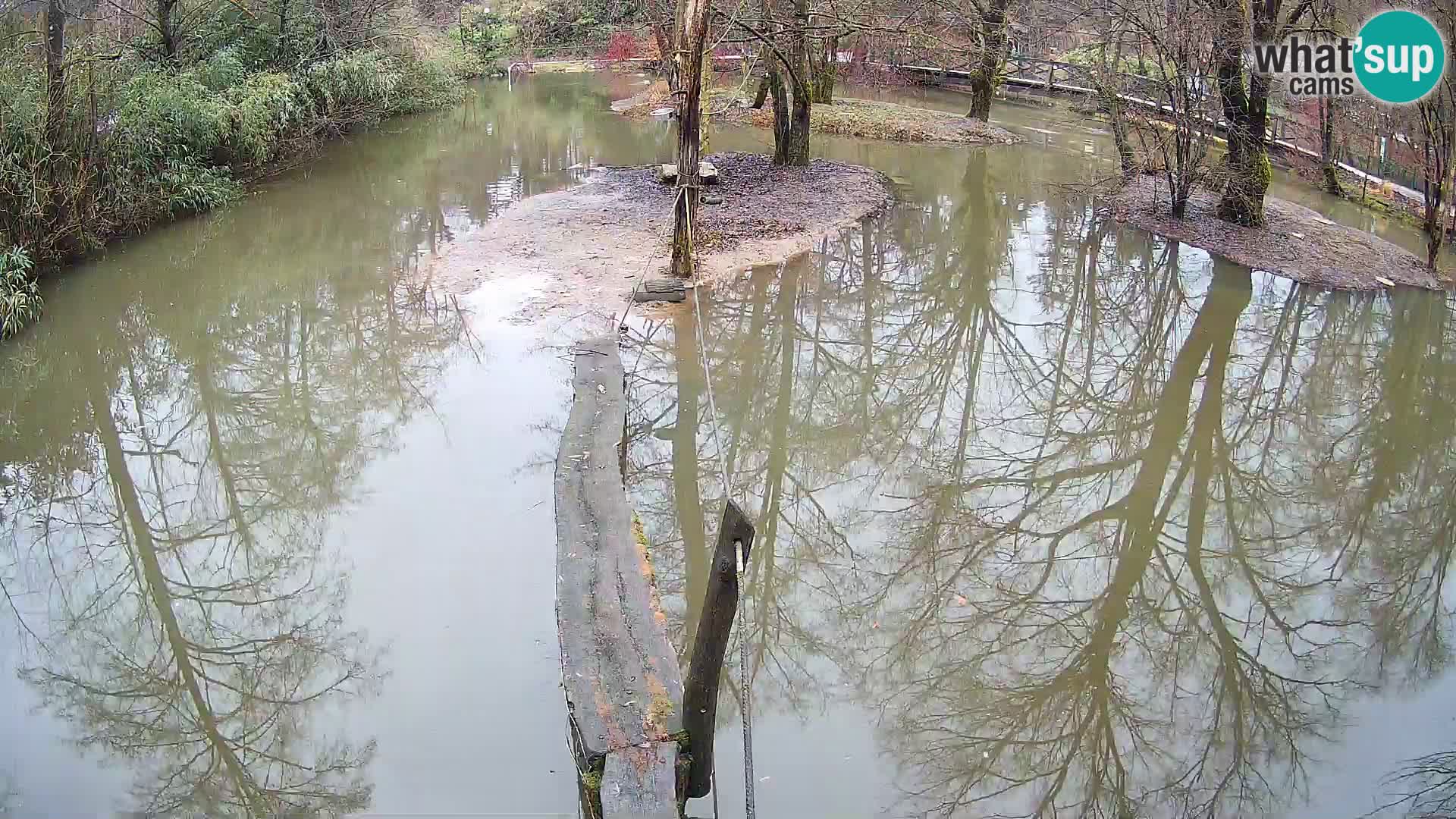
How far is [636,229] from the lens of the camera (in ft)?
42.6

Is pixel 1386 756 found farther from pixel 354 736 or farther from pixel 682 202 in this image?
pixel 682 202

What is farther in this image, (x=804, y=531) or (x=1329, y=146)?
(x=1329, y=146)

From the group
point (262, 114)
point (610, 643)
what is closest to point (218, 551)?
point (610, 643)

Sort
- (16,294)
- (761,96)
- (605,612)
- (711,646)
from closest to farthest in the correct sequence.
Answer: (711,646)
(605,612)
(16,294)
(761,96)

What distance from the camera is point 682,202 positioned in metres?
10.3

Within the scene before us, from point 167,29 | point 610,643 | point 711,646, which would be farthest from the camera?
point 167,29

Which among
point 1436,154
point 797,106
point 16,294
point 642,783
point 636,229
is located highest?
point 797,106

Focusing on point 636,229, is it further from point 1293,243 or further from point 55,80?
point 1293,243

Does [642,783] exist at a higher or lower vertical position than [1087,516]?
lower

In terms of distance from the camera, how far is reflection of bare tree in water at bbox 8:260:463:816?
4.88 m

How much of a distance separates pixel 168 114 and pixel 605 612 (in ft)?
36.4

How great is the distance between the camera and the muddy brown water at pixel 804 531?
15.8ft

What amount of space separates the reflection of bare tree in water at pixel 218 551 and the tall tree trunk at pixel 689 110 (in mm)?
2468

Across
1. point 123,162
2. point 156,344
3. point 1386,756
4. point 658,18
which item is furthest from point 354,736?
point 658,18
